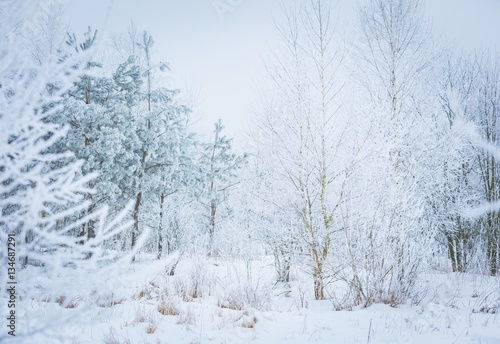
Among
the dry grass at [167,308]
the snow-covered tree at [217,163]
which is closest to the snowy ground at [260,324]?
the dry grass at [167,308]


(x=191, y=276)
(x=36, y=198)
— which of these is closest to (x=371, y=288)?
(x=191, y=276)

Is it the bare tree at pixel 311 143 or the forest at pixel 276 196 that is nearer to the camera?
the forest at pixel 276 196

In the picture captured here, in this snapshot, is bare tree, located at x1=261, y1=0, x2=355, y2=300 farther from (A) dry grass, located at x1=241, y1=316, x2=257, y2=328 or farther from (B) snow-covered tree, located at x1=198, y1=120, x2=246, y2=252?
(B) snow-covered tree, located at x1=198, y1=120, x2=246, y2=252

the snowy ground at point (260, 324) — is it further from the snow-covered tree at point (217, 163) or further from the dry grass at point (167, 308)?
the snow-covered tree at point (217, 163)

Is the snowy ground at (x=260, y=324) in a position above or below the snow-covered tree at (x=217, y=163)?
below

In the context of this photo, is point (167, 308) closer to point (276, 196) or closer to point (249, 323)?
point (249, 323)

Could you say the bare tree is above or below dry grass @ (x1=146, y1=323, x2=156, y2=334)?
above

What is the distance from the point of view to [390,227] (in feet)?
14.6

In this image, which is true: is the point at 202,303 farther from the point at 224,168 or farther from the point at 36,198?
the point at 224,168

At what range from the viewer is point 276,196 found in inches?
227

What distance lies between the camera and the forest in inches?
53.2

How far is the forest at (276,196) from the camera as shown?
1353 mm

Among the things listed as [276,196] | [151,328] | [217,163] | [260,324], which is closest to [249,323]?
[260,324]

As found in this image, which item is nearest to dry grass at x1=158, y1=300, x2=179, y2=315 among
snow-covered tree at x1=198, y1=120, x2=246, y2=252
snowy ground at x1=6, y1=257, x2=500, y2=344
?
snowy ground at x1=6, y1=257, x2=500, y2=344
